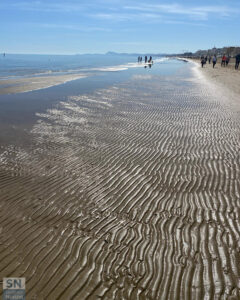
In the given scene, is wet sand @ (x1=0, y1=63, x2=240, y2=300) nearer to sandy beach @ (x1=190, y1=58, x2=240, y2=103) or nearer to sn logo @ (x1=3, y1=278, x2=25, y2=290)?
sn logo @ (x1=3, y1=278, x2=25, y2=290)

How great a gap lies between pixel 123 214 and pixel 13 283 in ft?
9.00

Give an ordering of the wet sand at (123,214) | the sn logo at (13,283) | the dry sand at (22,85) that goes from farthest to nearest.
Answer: the dry sand at (22,85)
the wet sand at (123,214)
the sn logo at (13,283)

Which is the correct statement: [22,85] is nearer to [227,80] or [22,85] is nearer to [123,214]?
[227,80]

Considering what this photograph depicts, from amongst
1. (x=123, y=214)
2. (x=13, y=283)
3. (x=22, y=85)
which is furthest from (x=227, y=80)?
(x=13, y=283)

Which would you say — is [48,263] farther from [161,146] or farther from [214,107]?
[214,107]

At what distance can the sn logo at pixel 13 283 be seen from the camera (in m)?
4.13

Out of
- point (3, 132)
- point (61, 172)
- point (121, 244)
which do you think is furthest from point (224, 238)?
point (3, 132)

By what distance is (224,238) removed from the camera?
5223 mm

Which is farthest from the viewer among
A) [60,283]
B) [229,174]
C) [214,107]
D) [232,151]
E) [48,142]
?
[214,107]

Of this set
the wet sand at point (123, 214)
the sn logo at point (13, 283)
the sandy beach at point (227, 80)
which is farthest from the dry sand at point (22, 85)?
the sn logo at point (13, 283)

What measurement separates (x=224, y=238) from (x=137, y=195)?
8.03 ft

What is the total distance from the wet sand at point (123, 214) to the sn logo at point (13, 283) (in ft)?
0.39

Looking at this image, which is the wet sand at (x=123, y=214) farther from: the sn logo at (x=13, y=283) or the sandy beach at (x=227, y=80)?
the sandy beach at (x=227, y=80)

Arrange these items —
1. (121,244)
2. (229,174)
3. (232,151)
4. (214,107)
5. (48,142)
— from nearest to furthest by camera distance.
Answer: (121,244), (229,174), (232,151), (48,142), (214,107)
